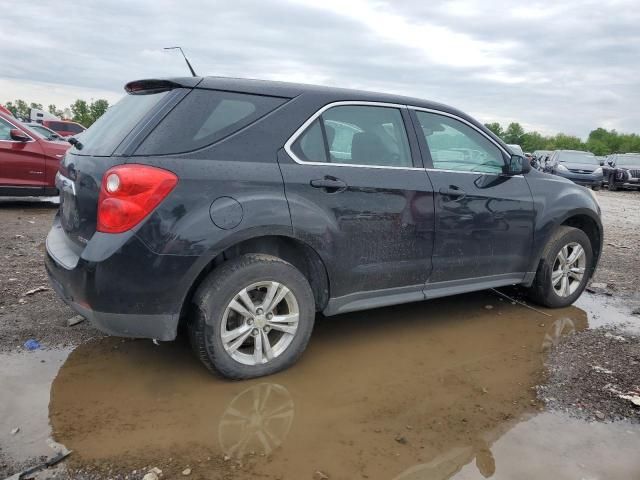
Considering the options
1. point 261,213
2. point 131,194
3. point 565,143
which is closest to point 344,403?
point 261,213

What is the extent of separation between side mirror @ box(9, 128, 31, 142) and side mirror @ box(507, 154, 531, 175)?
7642mm

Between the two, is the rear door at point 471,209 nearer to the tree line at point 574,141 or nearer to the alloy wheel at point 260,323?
the alloy wheel at point 260,323

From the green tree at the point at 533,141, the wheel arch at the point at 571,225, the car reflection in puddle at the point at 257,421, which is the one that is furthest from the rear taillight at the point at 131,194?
the green tree at the point at 533,141

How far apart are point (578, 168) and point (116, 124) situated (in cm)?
2082

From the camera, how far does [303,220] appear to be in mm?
3258

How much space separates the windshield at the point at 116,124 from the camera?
313 centimetres

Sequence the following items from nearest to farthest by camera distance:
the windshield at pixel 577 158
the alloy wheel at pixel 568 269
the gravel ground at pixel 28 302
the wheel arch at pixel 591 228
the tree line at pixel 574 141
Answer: the gravel ground at pixel 28 302 → the alloy wheel at pixel 568 269 → the wheel arch at pixel 591 228 → the windshield at pixel 577 158 → the tree line at pixel 574 141

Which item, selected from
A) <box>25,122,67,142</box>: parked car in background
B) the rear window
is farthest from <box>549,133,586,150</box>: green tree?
<box>25,122,67,142</box>: parked car in background

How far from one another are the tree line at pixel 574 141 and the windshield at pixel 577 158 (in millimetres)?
70105

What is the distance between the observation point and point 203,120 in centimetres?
312

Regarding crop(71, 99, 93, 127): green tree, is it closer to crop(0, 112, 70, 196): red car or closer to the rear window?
the rear window

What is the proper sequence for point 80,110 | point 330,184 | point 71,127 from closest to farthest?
point 330,184 < point 71,127 < point 80,110

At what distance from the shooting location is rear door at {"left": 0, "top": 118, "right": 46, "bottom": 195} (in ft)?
28.2

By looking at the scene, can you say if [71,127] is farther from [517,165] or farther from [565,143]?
[565,143]
